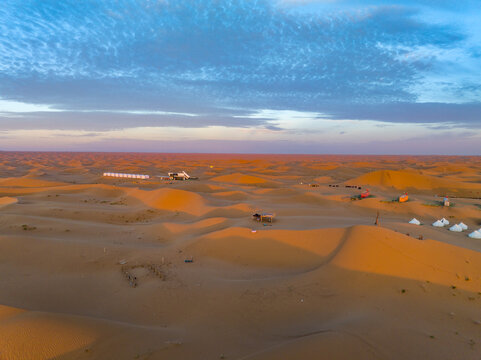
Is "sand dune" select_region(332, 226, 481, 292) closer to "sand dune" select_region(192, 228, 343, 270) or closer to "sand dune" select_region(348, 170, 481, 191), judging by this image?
"sand dune" select_region(192, 228, 343, 270)

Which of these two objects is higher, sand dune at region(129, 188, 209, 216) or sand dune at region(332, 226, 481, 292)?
sand dune at region(332, 226, 481, 292)

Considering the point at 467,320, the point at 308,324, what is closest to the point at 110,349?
the point at 308,324

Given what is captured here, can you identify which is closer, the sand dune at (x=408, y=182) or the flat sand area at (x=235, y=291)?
the flat sand area at (x=235, y=291)

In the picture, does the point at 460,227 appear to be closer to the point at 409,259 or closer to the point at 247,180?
→ the point at 409,259

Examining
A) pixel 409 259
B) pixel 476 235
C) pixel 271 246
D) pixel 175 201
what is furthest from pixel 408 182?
pixel 271 246

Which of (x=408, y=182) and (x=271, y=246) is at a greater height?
(x=408, y=182)

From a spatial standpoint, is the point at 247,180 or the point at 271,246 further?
the point at 247,180

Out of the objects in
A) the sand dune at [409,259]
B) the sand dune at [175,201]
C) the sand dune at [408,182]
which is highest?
the sand dune at [408,182]

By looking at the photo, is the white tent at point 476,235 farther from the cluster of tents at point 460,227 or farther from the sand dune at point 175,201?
the sand dune at point 175,201

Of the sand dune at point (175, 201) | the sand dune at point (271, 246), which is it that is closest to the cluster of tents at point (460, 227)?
the sand dune at point (271, 246)

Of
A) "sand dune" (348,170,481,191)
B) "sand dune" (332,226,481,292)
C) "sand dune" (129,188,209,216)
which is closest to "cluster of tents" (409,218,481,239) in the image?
"sand dune" (332,226,481,292)

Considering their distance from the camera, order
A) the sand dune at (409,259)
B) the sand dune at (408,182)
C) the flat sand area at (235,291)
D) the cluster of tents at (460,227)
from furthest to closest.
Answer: the sand dune at (408,182)
the cluster of tents at (460,227)
the sand dune at (409,259)
the flat sand area at (235,291)

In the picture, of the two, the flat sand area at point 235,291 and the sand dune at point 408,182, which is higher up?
the sand dune at point 408,182
